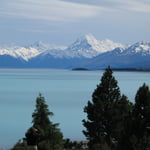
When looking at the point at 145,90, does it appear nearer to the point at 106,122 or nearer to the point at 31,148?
the point at 31,148

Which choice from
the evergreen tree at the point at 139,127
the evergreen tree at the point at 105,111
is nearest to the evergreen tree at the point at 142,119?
the evergreen tree at the point at 139,127

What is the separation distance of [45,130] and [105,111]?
8.47 meters

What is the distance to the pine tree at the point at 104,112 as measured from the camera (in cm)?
3011

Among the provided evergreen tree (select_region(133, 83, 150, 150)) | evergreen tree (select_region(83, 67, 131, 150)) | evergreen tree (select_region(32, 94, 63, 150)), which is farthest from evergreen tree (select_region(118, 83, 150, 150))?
evergreen tree (select_region(83, 67, 131, 150))

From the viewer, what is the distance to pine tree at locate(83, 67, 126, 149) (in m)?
30.1

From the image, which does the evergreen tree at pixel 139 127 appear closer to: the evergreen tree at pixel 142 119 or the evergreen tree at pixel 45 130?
the evergreen tree at pixel 142 119

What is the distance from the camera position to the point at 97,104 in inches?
1188

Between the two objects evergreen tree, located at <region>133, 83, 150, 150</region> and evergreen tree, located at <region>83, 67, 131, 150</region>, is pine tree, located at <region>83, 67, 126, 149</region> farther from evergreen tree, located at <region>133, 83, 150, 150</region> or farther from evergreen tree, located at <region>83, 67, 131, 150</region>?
evergreen tree, located at <region>133, 83, 150, 150</region>

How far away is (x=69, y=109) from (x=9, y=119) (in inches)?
629

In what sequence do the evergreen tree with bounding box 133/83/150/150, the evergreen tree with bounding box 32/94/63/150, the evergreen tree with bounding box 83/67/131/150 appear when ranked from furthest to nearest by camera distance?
the evergreen tree with bounding box 83/67/131/150 → the evergreen tree with bounding box 32/94/63/150 → the evergreen tree with bounding box 133/83/150/150

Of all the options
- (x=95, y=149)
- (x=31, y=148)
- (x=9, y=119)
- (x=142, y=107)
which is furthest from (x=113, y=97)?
(x=9, y=119)

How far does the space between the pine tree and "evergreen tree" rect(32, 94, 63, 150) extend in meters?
7.51

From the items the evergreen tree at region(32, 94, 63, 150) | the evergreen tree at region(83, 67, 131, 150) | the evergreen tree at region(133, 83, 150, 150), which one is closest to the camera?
the evergreen tree at region(133, 83, 150, 150)

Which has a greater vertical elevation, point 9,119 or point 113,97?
point 113,97
